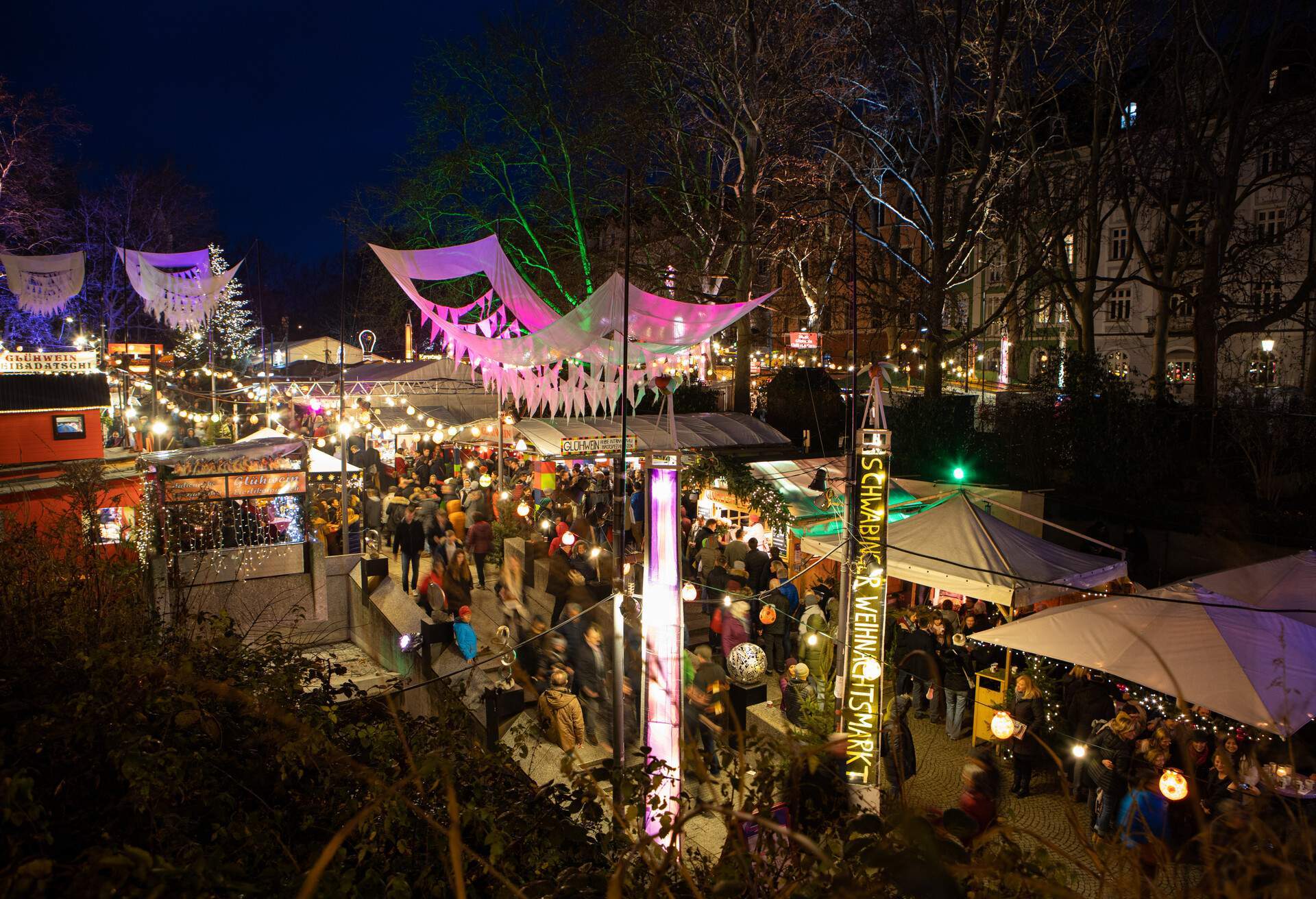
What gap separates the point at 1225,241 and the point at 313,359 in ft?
92.9

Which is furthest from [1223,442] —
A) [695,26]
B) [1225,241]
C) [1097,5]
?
[695,26]

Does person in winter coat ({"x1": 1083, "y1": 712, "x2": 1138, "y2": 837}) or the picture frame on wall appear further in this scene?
the picture frame on wall

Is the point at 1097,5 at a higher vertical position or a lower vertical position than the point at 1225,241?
higher

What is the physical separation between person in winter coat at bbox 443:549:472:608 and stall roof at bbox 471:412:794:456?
4225 millimetres

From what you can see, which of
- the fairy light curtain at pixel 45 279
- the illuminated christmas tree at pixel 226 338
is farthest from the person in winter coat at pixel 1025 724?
the illuminated christmas tree at pixel 226 338

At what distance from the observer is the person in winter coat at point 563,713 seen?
7.98m

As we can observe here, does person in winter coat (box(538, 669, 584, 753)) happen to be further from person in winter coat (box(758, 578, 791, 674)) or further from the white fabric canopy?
the white fabric canopy

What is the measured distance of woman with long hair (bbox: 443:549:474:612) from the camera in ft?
35.0

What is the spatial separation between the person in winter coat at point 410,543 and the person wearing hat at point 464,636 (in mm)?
3098

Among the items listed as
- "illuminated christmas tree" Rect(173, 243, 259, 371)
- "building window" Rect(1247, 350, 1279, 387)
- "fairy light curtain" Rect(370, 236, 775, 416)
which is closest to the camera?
"fairy light curtain" Rect(370, 236, 775, 416)

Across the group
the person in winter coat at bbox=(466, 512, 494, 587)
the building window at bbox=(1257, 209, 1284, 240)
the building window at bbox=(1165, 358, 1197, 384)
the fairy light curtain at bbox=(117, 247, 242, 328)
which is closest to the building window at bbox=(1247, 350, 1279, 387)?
the building window at bbox=(1165, 358, 1197, 384)

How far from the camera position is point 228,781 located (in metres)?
3.73

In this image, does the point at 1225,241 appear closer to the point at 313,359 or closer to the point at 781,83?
the point at 781,83

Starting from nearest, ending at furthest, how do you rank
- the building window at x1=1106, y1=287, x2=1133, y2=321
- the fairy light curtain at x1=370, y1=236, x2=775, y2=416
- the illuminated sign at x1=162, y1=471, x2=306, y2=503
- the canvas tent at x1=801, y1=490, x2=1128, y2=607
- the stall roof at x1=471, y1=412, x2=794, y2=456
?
1. the fairy light curtain at x1=370, y1=236, x2=775, y2=416
2. the canvas tent at x1=801, y1=490, x2=1128, y2=607
3. the illuminated sign at x1=162, y1=471, x2=306, y2=503
4. the stall roof at x1=471, y1=412, x2=794, y2=456
5. the building window at x1=1106, y1=287, x2=1133, y2=321
